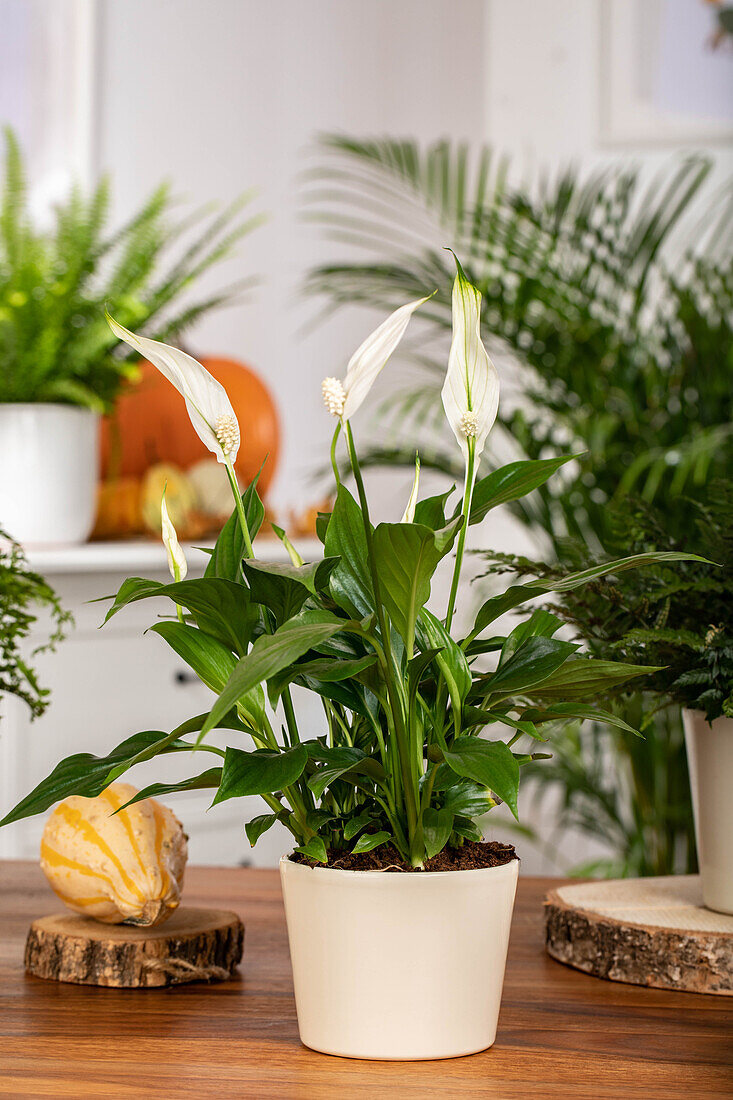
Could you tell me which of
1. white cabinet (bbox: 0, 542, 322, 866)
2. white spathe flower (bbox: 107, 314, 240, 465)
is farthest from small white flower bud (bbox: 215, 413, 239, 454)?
white cabinet (bbox: 0, 542, 322, 866)

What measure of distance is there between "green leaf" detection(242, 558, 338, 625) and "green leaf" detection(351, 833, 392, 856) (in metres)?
0.11

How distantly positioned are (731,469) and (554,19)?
147 cm

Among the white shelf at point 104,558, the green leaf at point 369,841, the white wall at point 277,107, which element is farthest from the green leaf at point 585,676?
the white wall at point 277,107

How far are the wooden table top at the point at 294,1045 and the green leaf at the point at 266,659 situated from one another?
0.20 metres

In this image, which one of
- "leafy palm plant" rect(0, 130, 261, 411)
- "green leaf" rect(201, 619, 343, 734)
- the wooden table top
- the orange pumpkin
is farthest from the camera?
the orange pumpkin

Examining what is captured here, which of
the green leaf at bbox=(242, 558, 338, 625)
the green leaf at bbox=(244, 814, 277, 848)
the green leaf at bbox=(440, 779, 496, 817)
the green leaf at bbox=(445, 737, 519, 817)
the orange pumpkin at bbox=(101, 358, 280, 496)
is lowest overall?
the green leaf at bbox=(244, 814, 277, 848)

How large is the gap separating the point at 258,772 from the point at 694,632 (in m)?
0.30

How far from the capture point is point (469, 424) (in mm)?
556

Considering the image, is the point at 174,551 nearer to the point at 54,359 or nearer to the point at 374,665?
the point at 374,665

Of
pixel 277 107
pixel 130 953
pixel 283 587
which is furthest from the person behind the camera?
pixel 277 107

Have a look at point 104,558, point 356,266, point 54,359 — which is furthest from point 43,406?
point 356,266

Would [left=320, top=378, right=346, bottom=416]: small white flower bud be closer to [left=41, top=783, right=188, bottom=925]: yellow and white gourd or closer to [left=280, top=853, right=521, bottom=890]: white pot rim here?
[left=280, top=853, right=521, bottom=890]: white pot rim

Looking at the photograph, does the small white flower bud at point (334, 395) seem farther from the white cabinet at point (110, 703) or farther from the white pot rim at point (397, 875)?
the white cabinet at point (110, 703)

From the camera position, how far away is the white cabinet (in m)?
1.68
